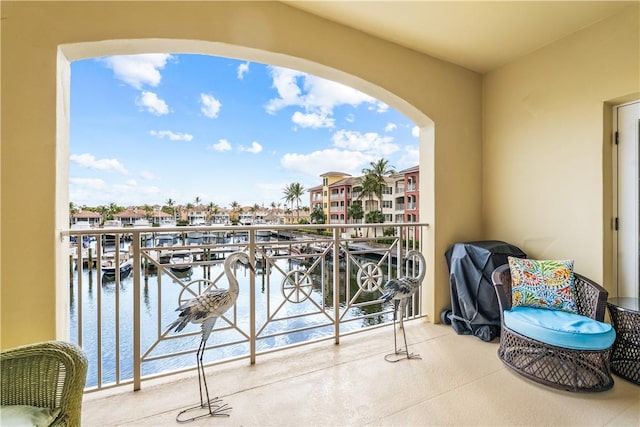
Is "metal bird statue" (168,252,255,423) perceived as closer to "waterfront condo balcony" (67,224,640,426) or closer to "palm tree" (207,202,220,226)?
"waterfront condo balcony" (67,224,640,426)

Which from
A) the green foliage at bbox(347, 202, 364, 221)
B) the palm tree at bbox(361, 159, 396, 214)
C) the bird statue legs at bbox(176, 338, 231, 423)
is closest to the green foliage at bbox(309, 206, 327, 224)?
the green foliage at bbox(347, 202, 364, 221)

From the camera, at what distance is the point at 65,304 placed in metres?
1.77

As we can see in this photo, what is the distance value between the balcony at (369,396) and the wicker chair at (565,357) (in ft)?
0.23

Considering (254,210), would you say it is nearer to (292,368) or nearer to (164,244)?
(164,244)

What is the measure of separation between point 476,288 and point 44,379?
2914 millimetres

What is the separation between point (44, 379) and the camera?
1064 millimetres

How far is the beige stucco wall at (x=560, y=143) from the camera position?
7.75ft

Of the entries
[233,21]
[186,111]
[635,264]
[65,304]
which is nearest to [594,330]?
[635,264]

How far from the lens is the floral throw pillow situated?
7.02ft

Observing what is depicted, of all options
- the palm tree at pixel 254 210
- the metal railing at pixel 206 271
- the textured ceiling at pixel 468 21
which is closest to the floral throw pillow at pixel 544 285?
the metal railing at pixel 206 271

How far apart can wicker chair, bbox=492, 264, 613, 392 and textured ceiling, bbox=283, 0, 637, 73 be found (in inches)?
84.5

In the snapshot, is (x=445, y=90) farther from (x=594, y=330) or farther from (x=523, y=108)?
(x=594, y=330)

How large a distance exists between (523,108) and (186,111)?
31.0 feet

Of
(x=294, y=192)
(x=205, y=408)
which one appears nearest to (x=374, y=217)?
(x=294, y=192)
